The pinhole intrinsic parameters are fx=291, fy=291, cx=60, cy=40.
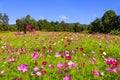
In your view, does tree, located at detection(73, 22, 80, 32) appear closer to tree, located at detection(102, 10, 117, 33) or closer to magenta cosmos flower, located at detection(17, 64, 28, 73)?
tree, located at detection(102, 10, 117, 33)

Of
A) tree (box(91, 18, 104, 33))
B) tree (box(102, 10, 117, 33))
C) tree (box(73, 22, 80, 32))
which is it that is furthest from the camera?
tree (box(73, 22, 80, 32))

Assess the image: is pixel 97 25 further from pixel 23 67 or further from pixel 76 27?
pixel 23 67

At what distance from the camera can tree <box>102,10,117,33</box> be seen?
86.1 m

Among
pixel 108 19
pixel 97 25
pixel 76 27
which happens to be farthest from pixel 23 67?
pixel 76 27

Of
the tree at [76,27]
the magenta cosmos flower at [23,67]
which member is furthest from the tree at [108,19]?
the magenta cosmos flower at [23,67]

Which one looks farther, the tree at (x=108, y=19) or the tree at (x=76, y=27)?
the tree at (x=76, y=27)

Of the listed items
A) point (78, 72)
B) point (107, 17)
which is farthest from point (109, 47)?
point (107, 17)

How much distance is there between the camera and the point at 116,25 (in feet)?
267

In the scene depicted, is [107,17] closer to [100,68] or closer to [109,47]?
[109,47]

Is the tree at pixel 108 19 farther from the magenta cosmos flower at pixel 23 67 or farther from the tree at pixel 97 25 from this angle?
the magenta cosmos flower at pixel 23 67

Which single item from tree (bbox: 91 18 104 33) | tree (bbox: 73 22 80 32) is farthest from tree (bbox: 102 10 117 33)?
tree (bbox: 73 22 80 32)

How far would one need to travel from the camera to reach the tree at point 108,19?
3388 inches

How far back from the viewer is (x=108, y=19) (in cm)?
8769

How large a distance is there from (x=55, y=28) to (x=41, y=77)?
133160mm
